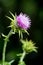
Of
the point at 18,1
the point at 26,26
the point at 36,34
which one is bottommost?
the point at 26,26

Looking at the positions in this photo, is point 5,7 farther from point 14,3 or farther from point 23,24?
point 23,24

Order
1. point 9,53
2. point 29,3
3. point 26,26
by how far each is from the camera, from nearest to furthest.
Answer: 1. point 26,26
2. point 9,53
3. point 29,3

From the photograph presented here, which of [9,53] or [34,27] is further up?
[34,27]

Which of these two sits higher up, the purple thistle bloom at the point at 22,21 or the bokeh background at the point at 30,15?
the bokeh background at the point at 30,15

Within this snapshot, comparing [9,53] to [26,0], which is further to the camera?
[26,0]

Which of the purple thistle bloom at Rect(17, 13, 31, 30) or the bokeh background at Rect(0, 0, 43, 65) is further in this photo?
the bokeh background at Rect(0, 0, 43, 65)

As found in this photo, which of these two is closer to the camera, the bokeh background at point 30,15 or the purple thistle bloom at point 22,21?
the purple thistle bloom at point 22,21

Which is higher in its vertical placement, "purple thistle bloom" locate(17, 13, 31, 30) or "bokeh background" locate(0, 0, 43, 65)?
"bokeh background" locate(0, 0, 43, 65)

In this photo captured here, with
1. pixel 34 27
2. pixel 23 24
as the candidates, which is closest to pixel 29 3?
pixel 34 27

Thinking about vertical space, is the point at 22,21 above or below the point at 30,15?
below

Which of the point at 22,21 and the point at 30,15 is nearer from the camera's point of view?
the point at 22,21

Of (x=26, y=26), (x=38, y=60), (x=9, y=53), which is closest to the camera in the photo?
(x=26, y=26)
